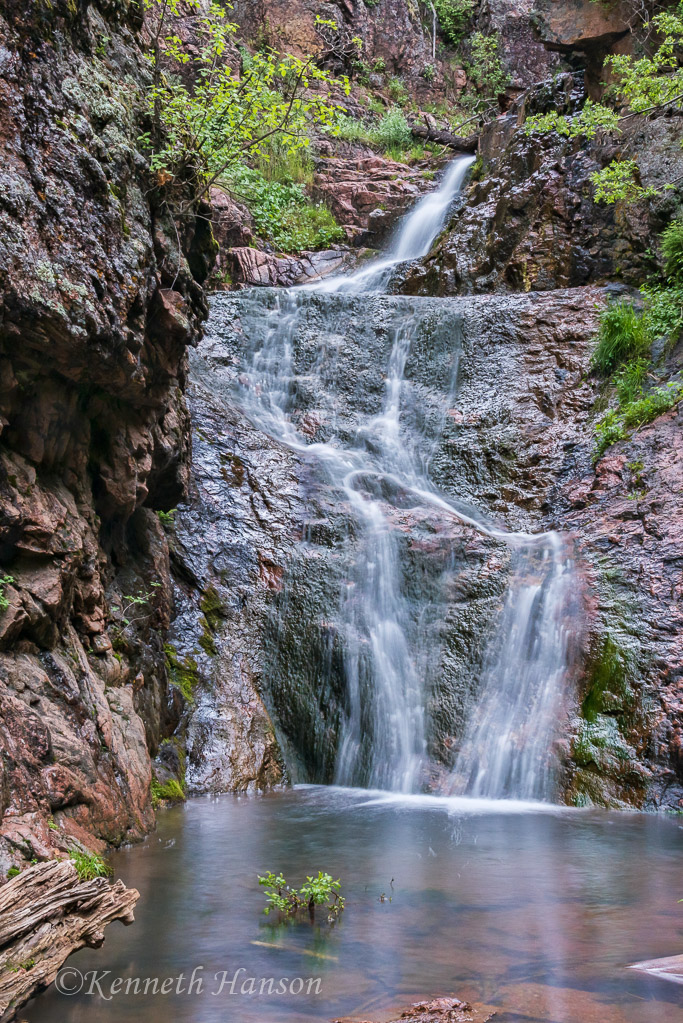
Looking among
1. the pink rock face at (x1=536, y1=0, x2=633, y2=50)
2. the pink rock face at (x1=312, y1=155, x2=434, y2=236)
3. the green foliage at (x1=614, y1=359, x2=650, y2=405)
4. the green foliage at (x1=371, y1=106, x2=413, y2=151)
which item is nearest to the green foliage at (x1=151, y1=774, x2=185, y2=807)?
the green foliage at (x1=614, y1=359, x2=650, y2=405)

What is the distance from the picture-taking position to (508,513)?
10945 mm

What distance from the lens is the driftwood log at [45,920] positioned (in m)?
2.98

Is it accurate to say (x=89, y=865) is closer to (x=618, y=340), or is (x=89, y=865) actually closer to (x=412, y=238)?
(x=618, y=340)

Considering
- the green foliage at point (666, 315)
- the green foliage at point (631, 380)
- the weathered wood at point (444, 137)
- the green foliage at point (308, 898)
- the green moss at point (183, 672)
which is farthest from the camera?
the weathered wood at point (444, 137)

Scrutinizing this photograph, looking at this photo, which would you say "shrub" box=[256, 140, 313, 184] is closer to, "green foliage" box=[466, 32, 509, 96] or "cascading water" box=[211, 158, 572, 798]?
"green foliage" box=[466, 32, 509, 96]

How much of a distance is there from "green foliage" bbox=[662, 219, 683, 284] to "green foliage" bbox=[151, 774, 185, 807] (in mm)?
10005

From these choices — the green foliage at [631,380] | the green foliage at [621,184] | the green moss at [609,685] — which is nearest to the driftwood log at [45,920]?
the green moss at [609,685]

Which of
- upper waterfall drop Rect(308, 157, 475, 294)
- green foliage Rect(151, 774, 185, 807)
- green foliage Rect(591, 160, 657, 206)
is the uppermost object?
upper waterfall drop Rect(308, 157, 475, 294)

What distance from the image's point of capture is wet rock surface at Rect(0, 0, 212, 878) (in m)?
5.06

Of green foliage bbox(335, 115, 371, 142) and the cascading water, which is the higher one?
green foliage bbox(335, 115, 371, 142)

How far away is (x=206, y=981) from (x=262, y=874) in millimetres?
1488

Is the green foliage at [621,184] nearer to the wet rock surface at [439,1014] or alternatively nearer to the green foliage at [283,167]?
the green foliage at [283,167]

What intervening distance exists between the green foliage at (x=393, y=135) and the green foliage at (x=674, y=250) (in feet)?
44.5

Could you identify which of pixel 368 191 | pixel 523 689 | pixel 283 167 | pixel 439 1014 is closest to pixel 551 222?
pixel 368 191
